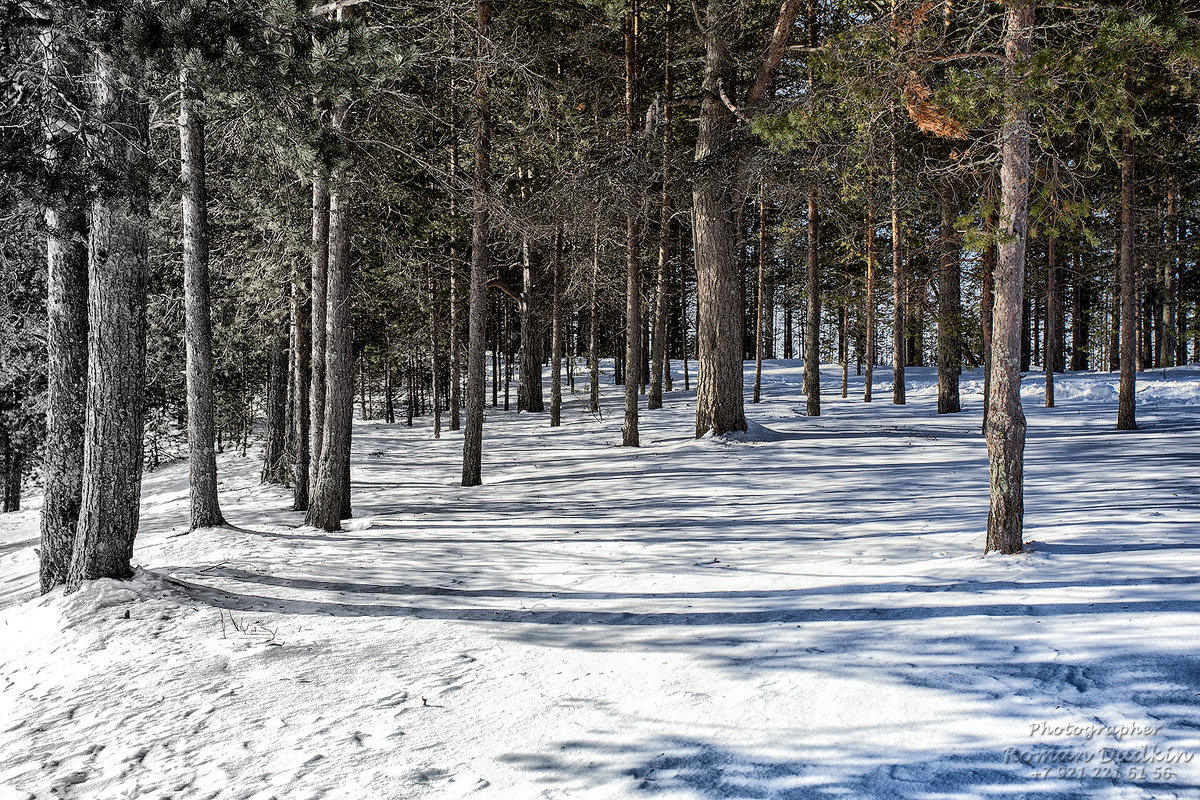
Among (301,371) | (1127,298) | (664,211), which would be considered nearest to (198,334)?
(301,371)

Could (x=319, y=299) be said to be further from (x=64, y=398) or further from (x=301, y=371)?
(x=64, y=398)

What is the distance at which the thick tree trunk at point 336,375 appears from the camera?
9.49 metres

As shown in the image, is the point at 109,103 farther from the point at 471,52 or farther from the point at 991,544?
the point at 991,544

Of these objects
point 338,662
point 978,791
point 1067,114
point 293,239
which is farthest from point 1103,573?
point 293,239

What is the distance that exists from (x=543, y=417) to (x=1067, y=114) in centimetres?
2005

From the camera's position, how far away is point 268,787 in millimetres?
3330

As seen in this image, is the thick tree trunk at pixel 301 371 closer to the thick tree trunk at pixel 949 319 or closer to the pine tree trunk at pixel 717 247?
the pine tree trunk at pixel 717 247

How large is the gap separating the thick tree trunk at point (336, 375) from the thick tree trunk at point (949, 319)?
12.4 m

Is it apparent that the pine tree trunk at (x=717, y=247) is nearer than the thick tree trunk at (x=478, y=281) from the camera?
No

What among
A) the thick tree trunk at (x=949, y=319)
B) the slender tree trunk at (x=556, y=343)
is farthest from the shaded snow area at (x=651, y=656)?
the slender tree trunk at (x=556, y=343)

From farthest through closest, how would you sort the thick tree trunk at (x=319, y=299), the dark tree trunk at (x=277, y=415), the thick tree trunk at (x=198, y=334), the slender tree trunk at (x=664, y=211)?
the dark tree trunk at (x=277, y=415) → the slender tree trunk at (x=664, y=211) → the thick tree trunk at (x=319, y=299) → the thick tree trunk at (x=198, y=334)

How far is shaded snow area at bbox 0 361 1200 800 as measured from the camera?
321 centimetres

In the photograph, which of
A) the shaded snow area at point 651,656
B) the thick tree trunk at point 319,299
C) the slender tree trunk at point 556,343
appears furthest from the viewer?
the slender tree trunk at point 556,343

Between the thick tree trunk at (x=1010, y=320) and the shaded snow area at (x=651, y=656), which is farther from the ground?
the thick tree trunk at (x=1010, y=320)
